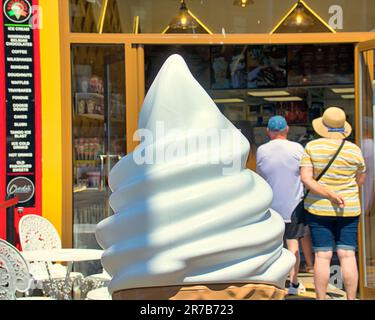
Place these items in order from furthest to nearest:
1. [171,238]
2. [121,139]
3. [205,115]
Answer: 1. [121,139]
2. [205,115]
3. [171,238]

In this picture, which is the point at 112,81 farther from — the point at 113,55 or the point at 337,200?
the point at 337,200

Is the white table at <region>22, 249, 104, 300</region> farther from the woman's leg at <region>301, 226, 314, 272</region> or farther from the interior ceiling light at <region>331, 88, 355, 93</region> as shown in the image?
the interior ceiling light at <region>331, 88, 355, 93</region>

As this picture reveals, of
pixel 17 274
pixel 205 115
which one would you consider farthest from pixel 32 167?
pixel 205 115

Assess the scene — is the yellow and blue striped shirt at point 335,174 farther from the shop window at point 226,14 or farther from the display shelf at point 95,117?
the display shelf at point 95,117

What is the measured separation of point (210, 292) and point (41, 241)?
3819 mm

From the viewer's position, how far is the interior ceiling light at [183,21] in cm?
645

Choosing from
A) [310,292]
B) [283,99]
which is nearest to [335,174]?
[310,292]


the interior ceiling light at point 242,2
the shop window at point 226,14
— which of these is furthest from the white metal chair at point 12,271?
the interior ceiling light at point 242,2

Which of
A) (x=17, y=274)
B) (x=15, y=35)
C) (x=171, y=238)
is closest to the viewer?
(x=171, y=238)

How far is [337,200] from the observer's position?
450 cm

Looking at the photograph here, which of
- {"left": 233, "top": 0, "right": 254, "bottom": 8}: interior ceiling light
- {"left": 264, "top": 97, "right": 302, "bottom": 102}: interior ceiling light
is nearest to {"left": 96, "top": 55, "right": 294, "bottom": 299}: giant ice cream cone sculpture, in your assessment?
{"left": 233, "top": 0, "right": 254, "bottom": 8}: interior ceiling light

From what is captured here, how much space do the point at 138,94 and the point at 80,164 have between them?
92cm
